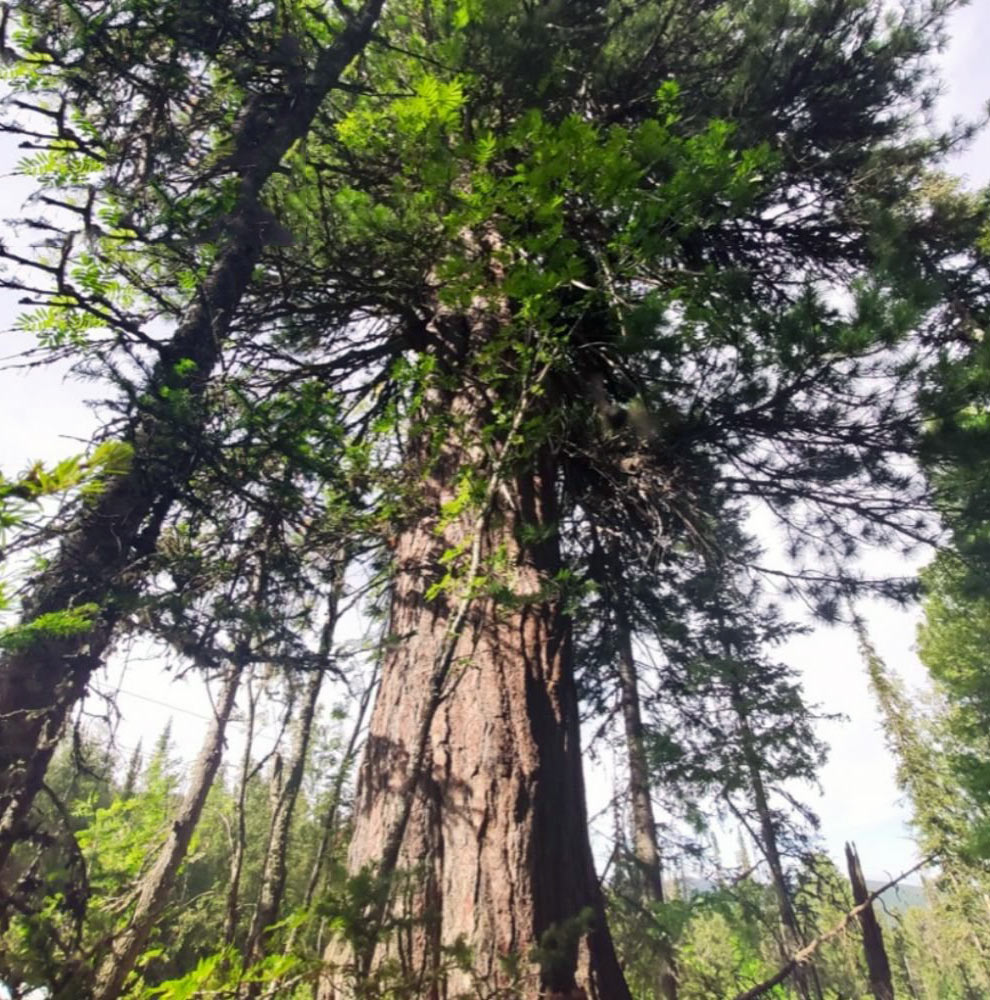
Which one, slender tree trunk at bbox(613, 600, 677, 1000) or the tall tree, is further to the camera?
slender tree trunk at bbox(613, 600, 677, 1000)

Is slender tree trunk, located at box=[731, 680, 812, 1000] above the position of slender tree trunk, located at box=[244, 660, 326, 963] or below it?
above

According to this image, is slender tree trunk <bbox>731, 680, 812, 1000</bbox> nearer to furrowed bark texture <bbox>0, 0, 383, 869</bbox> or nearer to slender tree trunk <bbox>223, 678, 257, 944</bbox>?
slender tree trunk <bbox>223, 678, 257, 944</bbox>

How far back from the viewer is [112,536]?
3.02 m

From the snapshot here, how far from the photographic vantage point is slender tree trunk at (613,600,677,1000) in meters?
3.39

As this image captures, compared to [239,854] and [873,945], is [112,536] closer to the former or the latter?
[239,854]

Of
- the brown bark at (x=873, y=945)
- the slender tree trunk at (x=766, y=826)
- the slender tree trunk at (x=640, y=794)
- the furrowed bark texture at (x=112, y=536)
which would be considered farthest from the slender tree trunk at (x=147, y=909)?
the slender tree trunk at (x=766, y=826)

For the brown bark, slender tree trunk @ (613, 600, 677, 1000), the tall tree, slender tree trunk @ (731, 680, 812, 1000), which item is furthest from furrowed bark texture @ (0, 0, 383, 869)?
slender tree trunk @ (731, 680, 812, 1000)

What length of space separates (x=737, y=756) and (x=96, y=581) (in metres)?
6.99

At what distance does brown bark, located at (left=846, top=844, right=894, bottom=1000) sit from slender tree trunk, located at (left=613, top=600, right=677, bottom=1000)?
3.01 feet

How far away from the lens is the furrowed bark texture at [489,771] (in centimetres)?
250

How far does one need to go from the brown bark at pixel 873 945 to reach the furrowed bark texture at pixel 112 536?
3408 millimetres

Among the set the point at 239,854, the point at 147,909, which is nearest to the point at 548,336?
the point at 239,854

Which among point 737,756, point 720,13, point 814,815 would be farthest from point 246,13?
point 814,815

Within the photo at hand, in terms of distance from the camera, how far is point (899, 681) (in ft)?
87.9
